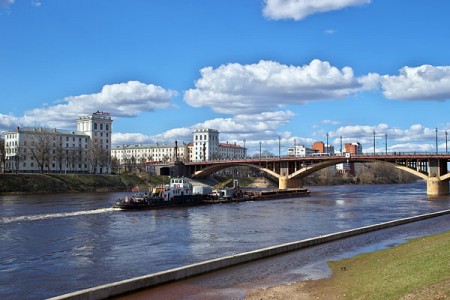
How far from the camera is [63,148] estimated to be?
17512 cm

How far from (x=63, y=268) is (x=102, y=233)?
16150 mm

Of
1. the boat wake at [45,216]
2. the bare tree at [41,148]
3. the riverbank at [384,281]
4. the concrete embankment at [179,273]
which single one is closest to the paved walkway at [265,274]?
the concrete embankment at [179,273]

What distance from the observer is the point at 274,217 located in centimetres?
5972

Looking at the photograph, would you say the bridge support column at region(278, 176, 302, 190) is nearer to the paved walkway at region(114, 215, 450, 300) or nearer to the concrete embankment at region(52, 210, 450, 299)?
the paved walkway at region(114, 215, 450, 300)

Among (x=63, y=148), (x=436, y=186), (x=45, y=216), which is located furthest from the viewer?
(x=63, y=148)

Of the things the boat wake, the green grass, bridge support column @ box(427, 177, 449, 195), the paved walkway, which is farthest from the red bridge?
the green grass

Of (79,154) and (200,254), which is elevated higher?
(79,154)

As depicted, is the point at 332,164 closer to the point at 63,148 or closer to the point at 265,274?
the point at 265,274

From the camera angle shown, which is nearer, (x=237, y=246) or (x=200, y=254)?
(x=200, y=254)

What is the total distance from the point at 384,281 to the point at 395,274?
1245 mm

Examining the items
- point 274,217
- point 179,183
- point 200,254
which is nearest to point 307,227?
point 274,217

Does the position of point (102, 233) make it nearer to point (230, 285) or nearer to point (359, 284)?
point (230, 285)

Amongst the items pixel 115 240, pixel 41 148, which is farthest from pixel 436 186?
pixel 41 148

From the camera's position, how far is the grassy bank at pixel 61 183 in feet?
359
